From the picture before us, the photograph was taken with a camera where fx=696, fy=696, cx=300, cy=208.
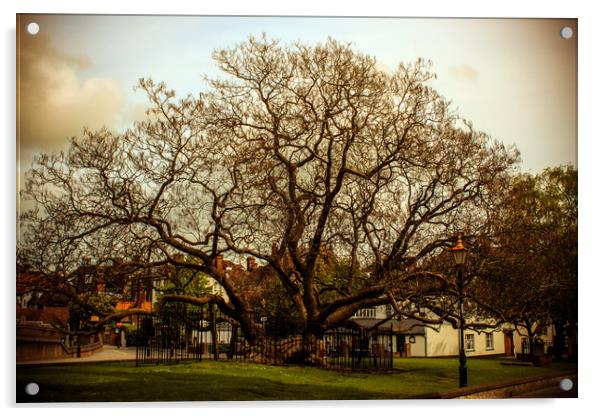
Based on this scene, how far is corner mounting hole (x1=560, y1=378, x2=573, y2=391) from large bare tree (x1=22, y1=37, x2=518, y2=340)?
2035 mm

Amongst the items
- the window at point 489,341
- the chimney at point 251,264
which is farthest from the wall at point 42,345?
the window at point 489,341

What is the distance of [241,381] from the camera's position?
30.0 feet

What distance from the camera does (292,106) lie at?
9.92 m

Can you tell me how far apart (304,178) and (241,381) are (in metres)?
3.00

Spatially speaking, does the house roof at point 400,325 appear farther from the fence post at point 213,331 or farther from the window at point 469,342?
the fence post at point 213,331

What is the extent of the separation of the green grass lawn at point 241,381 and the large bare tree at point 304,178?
1.25 metres

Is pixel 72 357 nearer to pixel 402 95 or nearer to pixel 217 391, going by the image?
pixel 217 391

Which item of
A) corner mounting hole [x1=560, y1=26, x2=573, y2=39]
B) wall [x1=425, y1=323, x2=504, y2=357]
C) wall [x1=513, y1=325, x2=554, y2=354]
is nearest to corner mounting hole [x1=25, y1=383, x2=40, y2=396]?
wall [x1=425, y1=323, x2=504, y2=357]

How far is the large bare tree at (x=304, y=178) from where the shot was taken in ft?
31.9

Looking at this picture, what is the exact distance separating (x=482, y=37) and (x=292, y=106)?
2.76 m

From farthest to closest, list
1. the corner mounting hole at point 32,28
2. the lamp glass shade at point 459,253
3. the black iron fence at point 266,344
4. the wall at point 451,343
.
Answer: the black iron fence at point 266,344 < the wall at point 451,343 < the lamp glass shade at point 459,253 < the corner mounting hole at point 32,28

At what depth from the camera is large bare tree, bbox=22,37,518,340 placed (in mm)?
9719

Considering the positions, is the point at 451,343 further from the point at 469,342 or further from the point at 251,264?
the point at 251,264

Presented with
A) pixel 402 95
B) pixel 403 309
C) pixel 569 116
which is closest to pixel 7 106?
pixel 402 95
